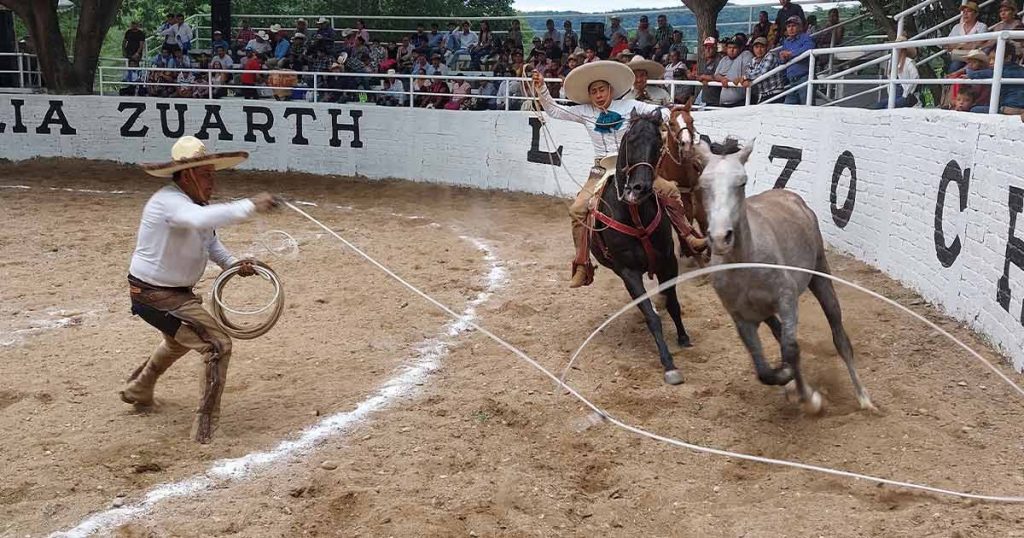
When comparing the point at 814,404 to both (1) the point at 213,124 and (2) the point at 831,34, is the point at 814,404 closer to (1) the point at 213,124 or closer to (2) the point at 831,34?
(2) the point at 831,34

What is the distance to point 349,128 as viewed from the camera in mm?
18719

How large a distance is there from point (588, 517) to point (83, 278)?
7194mm

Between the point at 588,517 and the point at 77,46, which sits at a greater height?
the point at 77,46

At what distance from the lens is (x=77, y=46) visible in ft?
73.2

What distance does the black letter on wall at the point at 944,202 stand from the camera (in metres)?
7.49

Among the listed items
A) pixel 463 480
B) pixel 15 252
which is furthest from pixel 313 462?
pixel 15 252

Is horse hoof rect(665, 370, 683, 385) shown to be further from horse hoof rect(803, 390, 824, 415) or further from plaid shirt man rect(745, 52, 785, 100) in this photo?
plaid shirt man rect(745, 52, 785, 100)

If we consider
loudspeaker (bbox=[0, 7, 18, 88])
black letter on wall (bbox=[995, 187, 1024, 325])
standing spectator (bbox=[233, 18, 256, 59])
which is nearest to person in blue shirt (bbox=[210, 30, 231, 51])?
standing spectator (bbox=[233, 18, 256, 59])

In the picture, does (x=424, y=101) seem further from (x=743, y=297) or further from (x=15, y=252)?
(x=743, y=297)

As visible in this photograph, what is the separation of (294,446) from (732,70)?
428 inches

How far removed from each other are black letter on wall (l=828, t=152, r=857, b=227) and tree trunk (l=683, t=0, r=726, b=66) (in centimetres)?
745

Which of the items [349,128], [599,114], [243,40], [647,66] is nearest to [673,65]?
[349,128]

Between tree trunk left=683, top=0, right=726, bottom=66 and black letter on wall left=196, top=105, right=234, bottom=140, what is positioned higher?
tree trunk left=683, top=0, right=726, bottom=66

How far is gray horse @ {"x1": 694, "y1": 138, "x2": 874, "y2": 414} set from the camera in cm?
543
